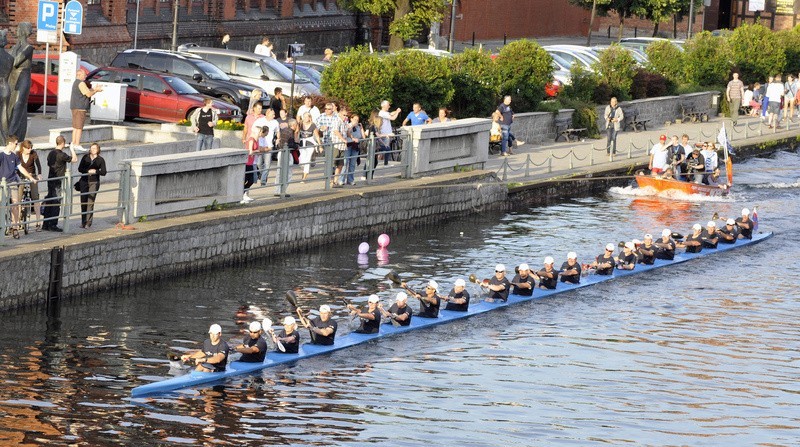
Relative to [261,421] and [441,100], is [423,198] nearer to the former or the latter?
[441,100]

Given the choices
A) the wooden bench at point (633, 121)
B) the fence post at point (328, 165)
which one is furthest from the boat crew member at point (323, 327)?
the wooden bench at point (633, 121)

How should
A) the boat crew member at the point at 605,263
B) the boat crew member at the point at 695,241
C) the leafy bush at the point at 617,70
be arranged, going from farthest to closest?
the leafy bush at the point at 617,70 < the boat crew member at the point at 695,241 < the boat crew member at the point at 605,263

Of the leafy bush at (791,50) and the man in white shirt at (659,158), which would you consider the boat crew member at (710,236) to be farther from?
the leafy bush at (791,50)

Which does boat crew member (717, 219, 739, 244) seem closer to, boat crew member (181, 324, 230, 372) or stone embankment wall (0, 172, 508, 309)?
stone embankment wall (0, 172, 508, 309)

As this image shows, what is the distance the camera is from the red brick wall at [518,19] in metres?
71.4

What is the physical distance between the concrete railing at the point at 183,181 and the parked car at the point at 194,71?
919 centimetres

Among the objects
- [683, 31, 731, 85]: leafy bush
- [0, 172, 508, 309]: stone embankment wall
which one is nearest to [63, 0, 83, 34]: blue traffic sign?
[0, 172, 508, 309]: stone embankment wall

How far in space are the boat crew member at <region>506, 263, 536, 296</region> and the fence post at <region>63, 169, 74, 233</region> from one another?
8.59 meters

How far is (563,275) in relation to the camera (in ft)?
104

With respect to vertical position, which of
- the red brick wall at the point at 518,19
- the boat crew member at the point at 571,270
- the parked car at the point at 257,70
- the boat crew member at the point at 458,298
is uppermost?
the red brick wall at the point at 518,19

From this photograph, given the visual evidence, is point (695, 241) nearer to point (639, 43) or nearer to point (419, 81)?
point (419, 81)

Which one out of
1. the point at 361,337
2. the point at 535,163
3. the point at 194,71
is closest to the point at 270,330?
the point at 361,337

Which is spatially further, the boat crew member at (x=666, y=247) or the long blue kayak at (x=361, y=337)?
the boat crew member at (x=666, y=247)

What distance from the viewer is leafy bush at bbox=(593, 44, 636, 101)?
2014 inches
